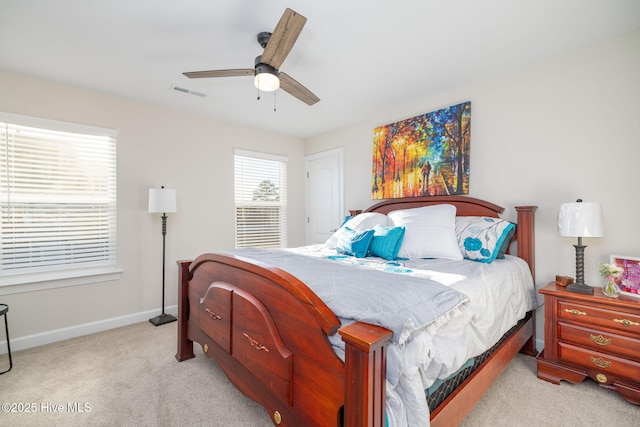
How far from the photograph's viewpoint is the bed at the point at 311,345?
898 millimetres

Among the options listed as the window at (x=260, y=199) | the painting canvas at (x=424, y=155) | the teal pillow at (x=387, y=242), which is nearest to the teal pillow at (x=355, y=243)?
the teal pillow at (x=387, y=242)

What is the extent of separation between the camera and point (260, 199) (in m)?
4.25

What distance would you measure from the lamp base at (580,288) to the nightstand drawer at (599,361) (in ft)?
1.22

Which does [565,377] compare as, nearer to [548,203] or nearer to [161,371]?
[548,203]

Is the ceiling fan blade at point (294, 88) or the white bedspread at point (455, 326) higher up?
the ceiling fan blade at point (294, 88)

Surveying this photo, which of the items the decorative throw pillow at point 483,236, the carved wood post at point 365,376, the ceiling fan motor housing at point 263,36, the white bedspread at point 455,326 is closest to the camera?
the carved wood post at point 365,376

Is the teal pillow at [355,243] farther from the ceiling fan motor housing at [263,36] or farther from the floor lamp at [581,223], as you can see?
the ceiling fan motor housing at [263,36]

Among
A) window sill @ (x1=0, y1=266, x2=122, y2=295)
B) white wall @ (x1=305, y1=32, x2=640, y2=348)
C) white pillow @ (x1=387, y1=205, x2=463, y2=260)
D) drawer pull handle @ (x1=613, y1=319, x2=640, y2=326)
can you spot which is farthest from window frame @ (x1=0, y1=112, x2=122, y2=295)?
drawer pull handle @ (x1=613, y1=319, x2=640, y2=326)

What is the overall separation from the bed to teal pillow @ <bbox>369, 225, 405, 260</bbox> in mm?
134

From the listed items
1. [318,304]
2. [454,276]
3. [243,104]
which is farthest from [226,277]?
[243,104]

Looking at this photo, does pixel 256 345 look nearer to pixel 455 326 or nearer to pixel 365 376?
pixel 365 376

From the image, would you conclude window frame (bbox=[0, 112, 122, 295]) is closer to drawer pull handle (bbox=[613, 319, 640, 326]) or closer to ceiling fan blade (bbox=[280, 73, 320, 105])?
ceiling fan blade (bbox=[280, 73, 320, 105])

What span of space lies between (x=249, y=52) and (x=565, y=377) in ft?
10.7

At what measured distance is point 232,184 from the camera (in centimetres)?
393
